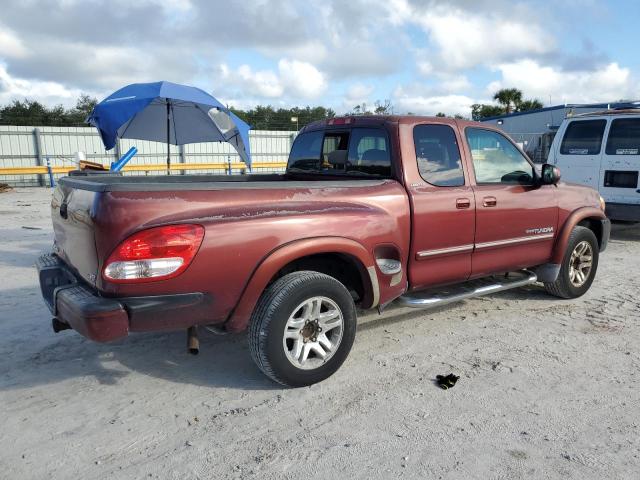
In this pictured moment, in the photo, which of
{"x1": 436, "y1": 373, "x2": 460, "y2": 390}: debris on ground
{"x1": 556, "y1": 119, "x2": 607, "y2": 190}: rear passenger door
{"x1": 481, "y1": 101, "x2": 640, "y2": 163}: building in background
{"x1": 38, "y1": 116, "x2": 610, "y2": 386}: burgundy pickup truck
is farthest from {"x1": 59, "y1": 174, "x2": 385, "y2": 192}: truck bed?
{"x1": 481, "y1": 101, "x2": 640, "y2": 163}: building in background

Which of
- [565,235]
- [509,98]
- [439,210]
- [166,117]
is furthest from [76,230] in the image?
[509,98]

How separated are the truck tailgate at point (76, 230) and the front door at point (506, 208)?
9.64ft

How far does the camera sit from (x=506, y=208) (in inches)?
177

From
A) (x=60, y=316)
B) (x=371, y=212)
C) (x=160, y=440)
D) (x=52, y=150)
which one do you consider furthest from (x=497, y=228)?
(x=52, y=150)

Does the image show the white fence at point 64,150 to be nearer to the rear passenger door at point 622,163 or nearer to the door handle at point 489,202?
the rear passenger door at point 622,163

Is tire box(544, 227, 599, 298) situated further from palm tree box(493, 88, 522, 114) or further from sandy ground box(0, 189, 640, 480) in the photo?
palm tree box(493, 88, 522, 114)

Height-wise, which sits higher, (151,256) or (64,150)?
(64,150)

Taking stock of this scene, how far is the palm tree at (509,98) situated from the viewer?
4506cm

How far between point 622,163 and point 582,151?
27.2 inches

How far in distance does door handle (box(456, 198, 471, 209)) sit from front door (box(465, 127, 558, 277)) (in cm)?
12

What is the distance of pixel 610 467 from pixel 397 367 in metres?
1.49

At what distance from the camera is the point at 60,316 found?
10.3 feet

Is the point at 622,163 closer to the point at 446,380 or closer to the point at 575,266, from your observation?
the point at 575,266

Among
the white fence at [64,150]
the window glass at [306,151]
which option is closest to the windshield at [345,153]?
the window glass at [306,151]
